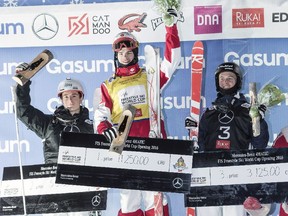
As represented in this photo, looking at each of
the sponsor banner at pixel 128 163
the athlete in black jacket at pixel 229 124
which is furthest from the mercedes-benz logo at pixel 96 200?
the athlete in black jacket at pixel 229 124

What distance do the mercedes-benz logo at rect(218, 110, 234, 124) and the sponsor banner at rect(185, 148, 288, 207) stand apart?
187 mm

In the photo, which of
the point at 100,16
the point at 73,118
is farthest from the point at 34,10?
the point at 73,118

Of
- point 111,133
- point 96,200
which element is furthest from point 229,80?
point 96,200

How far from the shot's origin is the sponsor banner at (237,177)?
386cm

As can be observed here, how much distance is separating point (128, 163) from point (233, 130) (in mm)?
639

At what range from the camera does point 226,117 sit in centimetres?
394

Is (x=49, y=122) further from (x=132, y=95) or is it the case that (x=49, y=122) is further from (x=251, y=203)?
(x=251, y=203)

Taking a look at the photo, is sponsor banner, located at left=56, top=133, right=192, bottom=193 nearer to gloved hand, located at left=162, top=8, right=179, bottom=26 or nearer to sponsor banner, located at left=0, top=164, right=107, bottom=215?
sponsor banner, located at left=0, top=164, right=107, bottom=215

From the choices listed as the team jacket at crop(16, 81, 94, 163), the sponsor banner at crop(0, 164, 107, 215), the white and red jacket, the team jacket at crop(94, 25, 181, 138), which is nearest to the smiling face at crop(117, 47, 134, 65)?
the team jacket at crop(94, 25, 181, 138)

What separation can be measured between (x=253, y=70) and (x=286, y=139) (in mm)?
489

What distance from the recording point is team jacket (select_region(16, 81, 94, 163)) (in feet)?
13.2

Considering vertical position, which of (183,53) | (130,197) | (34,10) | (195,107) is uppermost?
(34,10)

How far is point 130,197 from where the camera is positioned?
4027 mm

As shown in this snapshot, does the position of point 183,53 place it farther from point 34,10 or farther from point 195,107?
point 34,10
